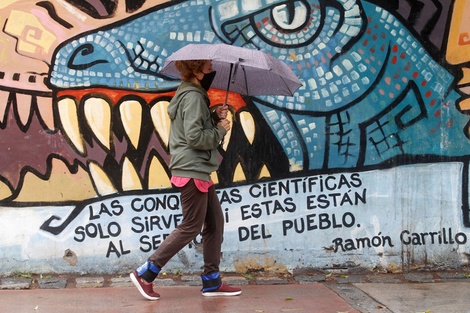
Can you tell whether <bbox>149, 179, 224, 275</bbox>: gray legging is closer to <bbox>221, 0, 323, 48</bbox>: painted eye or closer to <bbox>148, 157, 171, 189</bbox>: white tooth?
<bbox>148, 157, 171, 189</bbox>: white tooth

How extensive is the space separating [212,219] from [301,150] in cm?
124

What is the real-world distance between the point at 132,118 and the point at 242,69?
1.17m

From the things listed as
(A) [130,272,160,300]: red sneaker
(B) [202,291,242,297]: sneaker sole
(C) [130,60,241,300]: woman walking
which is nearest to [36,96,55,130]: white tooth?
(C) [130,60,241,300]: woman walking

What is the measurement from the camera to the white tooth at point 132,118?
666cm

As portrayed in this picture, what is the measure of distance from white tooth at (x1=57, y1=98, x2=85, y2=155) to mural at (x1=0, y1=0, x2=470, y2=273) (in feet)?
0.04

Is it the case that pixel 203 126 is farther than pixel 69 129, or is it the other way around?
pixel 69 129

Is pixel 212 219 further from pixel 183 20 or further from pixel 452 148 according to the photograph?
pixel 452 148

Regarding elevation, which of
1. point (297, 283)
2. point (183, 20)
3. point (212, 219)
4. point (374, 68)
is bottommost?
point (297, 283)

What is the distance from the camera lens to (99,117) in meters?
6.63

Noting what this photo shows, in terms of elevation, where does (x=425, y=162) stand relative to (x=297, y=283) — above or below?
above

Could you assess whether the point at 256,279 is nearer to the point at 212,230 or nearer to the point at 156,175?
the point at 212,230

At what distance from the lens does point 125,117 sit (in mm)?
6660

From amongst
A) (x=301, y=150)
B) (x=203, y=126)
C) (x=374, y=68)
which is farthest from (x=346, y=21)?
(x=203, y=126)

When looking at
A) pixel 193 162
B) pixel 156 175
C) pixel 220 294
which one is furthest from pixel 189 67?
pixel 220 294
